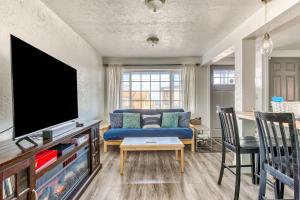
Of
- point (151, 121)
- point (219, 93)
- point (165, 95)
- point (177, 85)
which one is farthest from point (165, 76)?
point (151, 121)

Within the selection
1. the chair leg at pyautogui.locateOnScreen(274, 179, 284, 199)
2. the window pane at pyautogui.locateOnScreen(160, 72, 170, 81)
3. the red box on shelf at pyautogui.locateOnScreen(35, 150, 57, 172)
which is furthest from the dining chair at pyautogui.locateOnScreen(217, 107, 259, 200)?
the window pane at pyautogui.locateOnScreen(160, 72, 170, 81)

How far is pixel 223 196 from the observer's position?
7.54ft

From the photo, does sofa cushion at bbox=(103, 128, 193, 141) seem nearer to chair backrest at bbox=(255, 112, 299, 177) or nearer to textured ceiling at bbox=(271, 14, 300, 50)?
textured ceiling at bbox=(271, 14, 300, 50)

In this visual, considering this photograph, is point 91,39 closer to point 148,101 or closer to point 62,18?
point 62,18

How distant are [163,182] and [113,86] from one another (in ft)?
11.4

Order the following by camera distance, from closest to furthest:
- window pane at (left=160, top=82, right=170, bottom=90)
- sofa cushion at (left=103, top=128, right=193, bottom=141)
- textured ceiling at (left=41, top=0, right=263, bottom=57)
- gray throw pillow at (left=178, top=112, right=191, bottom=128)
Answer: textured ceiling at (left=41, top=0, right=263, bottom=57) < sofa cushion at (left=103, top=128, right=193, bottom=141) < gray throw pillow at (left=178, top=112, right=191, bottom=128) < window pane at (left=160, top=82, right=170, bottom=90)

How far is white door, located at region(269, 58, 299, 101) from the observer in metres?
4.63

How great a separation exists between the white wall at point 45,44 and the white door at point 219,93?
10.4 ft

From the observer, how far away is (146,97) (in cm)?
592

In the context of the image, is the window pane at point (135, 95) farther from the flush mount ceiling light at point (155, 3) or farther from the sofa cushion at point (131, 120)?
the flush mount ceiling light at point (155, 3)

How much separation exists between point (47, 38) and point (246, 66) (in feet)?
9.24

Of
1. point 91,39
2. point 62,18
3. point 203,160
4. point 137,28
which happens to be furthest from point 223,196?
point 91,39

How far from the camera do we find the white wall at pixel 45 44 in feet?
6.10

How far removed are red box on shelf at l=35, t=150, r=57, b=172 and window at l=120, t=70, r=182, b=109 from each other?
4064 millimetres
